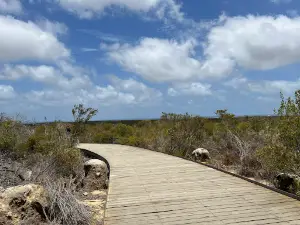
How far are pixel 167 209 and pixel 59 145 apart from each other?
350 inches

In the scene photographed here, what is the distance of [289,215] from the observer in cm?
548

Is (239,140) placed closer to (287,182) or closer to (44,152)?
(287,182)

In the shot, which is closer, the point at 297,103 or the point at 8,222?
the point at 8,222

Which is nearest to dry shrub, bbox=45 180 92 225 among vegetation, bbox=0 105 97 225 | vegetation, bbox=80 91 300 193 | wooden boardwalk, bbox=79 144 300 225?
wooden boardwalk, bbox=79 144 300 225

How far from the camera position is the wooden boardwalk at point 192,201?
549 cm

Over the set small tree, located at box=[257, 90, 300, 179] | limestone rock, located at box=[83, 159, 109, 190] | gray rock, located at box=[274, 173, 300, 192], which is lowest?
limestone rock, located at box=[83, 159, 109, 190]

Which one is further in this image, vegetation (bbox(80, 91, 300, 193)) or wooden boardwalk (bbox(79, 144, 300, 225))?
vegetation (bbox(80, 91, 300, 193))

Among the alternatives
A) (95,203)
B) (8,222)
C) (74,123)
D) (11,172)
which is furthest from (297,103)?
(74,123)

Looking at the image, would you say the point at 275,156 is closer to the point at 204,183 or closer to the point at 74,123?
the point at 204,183

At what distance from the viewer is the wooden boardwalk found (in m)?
Result: 5.49

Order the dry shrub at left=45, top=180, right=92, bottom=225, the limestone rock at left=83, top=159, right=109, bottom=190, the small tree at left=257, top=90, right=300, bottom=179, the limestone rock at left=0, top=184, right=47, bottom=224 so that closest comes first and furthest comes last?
1. the limestone rock at left=0, top=184, right=47, bottom=224
2. the dry shrub at left=45, top=180, right=92, bottom=225
3. the small tree at left=257, top=90, right=300, bottom=179
4. the limestone rock at left=83, top=159, right=109, bottom=190

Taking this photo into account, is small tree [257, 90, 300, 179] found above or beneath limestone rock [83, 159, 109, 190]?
above

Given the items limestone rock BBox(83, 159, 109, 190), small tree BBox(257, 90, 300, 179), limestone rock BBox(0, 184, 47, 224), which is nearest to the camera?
limestone rock BBox(0, 184, 47, 224)

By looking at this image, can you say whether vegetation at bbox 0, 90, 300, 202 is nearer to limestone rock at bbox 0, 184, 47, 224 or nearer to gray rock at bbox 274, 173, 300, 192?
gray rock at bbox 274, 173, 300, 192
